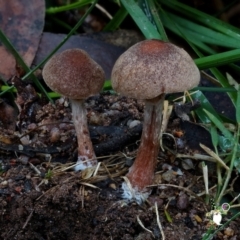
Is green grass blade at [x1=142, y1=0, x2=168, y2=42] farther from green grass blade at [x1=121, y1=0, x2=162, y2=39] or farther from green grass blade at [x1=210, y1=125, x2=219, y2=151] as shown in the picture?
green grass blade at [x1=210, y1=125, x2=219, y2=151]

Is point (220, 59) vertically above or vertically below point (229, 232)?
above

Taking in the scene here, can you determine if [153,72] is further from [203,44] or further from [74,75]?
[203,44]

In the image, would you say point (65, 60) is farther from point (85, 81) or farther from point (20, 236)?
point (20, 236)

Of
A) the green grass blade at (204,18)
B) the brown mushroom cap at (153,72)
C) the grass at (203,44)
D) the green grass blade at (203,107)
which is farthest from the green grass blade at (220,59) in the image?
the brown mushroom cap at (153,72)

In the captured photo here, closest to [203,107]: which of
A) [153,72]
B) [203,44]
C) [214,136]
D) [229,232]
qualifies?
[214,136]

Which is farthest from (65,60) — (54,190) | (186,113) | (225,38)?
(225,38)

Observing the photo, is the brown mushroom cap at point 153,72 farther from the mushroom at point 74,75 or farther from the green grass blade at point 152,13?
the green grass blade at point 152,13
